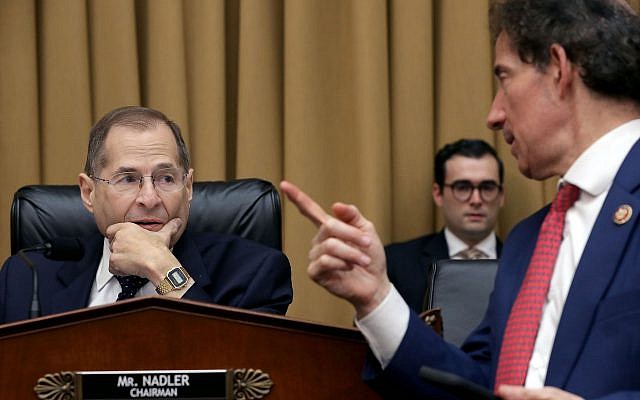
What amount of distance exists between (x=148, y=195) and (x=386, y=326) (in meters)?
1.00

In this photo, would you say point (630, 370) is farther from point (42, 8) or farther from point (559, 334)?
point (42, 8)

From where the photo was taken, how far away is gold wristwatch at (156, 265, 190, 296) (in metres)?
2.43

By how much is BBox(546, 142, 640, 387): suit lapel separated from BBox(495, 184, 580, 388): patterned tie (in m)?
0.07

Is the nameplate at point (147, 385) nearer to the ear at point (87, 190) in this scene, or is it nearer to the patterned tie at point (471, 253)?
Answer: the ear at point (87, 190)

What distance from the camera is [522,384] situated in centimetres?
180

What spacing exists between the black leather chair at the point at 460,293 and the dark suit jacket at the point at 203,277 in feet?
1.26

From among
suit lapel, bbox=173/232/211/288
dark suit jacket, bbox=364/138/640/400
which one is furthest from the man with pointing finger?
suit lapel, bbox=173/232/211/288

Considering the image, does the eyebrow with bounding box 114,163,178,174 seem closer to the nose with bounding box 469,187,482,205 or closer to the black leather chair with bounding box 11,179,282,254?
the black leather chair with bounding box 11,179,282,254

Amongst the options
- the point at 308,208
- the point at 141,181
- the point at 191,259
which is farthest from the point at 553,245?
the point at 141,181

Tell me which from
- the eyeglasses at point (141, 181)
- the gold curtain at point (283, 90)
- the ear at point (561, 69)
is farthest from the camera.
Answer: the gold curtain at point (283, 90)

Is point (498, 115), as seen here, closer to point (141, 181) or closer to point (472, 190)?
point (141, 181)

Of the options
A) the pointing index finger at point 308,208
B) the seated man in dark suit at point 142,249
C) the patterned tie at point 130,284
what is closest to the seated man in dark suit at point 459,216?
the seated man in dark suit at point 142,249

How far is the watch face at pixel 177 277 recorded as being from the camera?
2.43 m

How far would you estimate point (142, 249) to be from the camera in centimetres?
248
